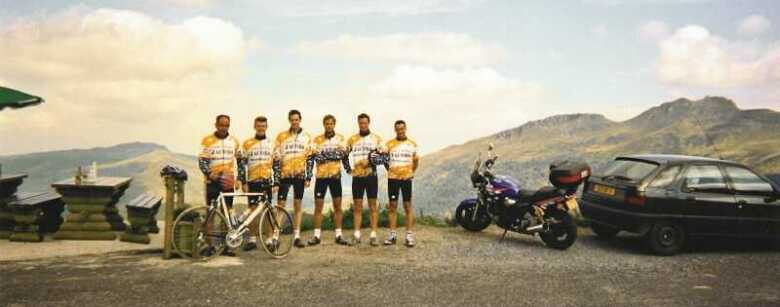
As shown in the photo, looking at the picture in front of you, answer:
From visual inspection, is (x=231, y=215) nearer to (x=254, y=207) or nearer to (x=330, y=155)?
(x=254, y=207)

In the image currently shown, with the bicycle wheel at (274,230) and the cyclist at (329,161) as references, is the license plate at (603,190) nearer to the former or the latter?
the cyclist at (329,161)

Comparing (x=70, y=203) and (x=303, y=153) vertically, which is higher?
(x=303, y=153)

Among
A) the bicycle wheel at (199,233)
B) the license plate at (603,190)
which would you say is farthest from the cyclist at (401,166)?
the license plate at (603,190)

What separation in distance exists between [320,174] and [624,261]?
182 inches

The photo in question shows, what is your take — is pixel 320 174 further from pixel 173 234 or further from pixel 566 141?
pixel 566 141

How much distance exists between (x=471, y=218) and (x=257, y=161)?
4255 mm

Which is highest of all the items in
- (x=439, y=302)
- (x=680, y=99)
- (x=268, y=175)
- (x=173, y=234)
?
(x=680, y=99)

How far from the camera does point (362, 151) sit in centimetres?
912

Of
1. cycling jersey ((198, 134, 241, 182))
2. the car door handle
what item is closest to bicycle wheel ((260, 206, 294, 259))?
cycling jersey ((198, 134, 241, 182))

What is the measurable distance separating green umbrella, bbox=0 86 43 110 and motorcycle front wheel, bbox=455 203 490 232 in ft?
23.0

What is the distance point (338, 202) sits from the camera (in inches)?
362

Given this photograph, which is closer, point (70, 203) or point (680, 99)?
point (70, 203)

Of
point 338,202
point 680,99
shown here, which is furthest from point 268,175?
point 680,99

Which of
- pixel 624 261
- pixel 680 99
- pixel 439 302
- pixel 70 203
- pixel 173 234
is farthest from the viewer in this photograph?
pixel 680 99
